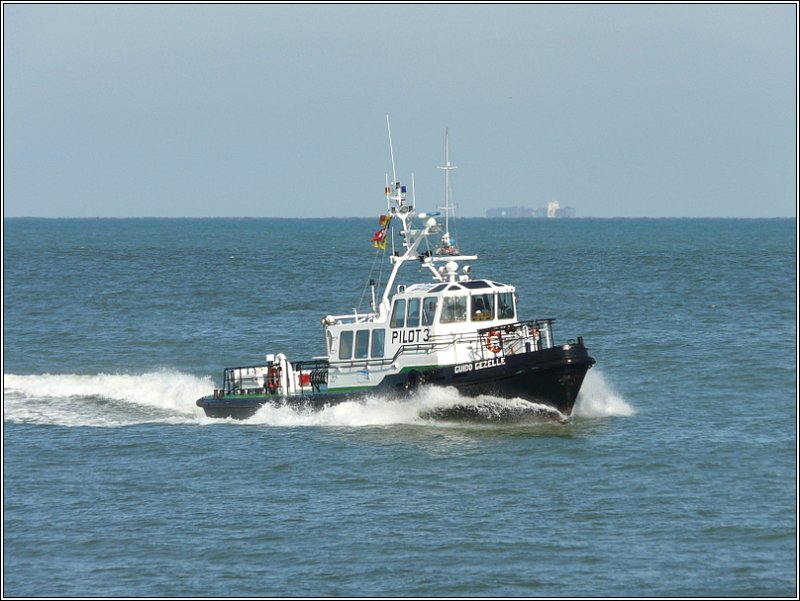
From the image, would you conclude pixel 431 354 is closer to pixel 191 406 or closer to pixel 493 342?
pixel 493 342

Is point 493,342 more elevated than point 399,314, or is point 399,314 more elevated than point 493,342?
point 399,314

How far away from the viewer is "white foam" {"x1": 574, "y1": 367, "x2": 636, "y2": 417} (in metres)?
31.4

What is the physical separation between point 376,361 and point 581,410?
5.20m

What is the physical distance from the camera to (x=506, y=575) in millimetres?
19422

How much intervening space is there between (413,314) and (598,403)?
5.18m

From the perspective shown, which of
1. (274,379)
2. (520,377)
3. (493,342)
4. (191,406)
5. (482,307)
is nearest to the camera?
(520,377)

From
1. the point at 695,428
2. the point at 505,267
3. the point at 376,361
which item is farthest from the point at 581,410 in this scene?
the point at 505,267

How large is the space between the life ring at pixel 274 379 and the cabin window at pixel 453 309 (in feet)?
15.6

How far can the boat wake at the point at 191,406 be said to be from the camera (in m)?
29.9

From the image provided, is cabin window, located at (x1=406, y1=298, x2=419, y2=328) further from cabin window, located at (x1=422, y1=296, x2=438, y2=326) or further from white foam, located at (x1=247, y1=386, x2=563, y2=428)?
white foam, located at (x1=247, y1=386, x2=563, y2=428)

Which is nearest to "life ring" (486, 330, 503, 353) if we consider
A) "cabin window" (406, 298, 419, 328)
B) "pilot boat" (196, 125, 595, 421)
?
"pilot boat" (196, 125, 595, 421)

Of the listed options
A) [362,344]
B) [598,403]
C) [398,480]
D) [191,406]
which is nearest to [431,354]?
[362,344]

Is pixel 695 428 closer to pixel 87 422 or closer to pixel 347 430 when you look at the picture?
pixel 347 430

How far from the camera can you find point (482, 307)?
31172mm
